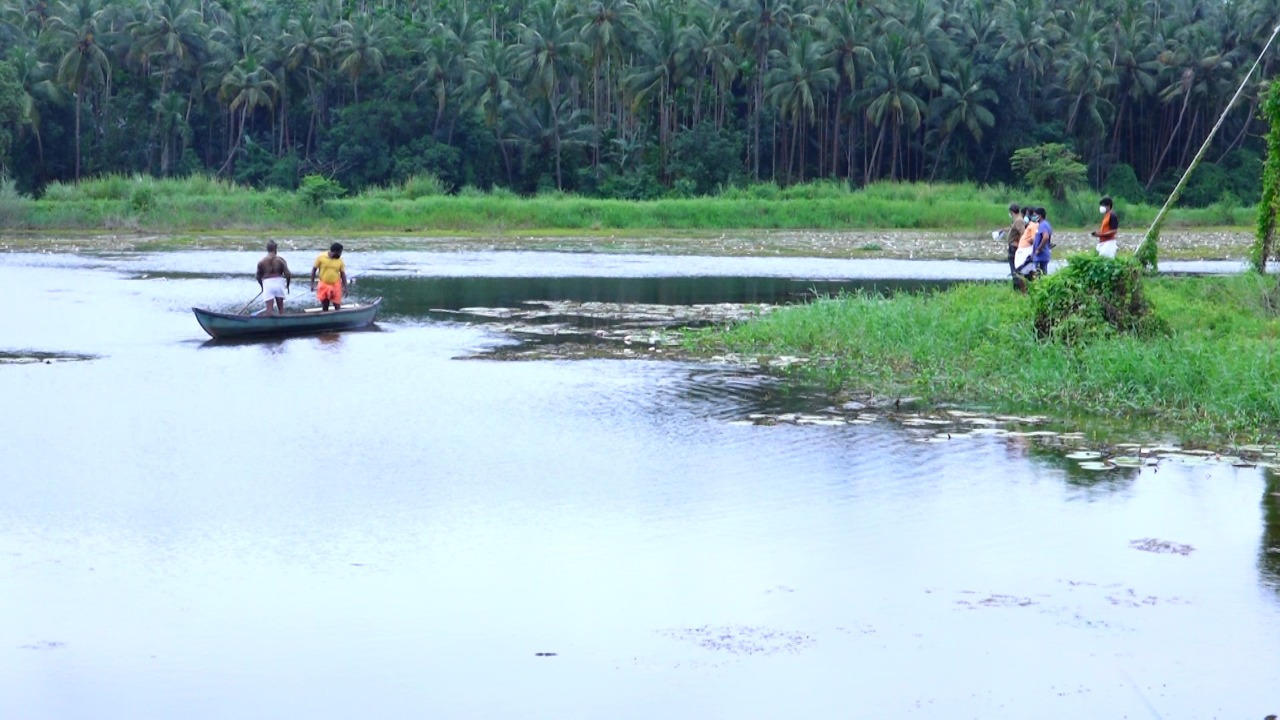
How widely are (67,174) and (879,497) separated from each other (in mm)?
70645

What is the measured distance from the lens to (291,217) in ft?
197

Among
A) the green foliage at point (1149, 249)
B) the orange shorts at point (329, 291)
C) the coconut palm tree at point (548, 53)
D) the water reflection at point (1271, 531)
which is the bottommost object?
the water reflection at point (1271, 531)

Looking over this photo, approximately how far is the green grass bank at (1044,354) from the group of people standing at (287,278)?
590 centimetres

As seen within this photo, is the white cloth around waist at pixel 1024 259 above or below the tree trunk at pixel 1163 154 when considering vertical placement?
below

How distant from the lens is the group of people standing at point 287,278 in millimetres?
23766

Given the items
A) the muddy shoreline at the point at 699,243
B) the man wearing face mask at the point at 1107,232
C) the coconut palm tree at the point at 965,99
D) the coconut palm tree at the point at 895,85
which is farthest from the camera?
the coconut palm tree at the point at 965,99

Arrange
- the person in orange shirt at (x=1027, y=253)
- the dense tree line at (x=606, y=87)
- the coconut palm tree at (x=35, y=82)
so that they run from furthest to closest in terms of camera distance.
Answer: the dense tree line at (x=606, y=87) < the coconut palm tree at (x=35, y=82) < the person in orange shirt at (x=1027, y=253)

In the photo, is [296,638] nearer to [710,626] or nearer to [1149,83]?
[710,626]

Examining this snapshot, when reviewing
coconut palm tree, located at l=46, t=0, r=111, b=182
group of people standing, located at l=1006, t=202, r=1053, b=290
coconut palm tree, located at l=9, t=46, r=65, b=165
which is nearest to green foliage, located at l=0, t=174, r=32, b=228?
coconut palm tree, located at l=9, t=46, r=65, b=165

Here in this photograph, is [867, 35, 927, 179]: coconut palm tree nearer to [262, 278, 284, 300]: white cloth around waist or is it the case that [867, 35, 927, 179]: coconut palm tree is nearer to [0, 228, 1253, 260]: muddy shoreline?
[0, 228, 1253, 260]: muddy shoreline

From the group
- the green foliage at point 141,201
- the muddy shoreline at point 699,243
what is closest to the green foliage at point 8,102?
the green foliage at point 141,201

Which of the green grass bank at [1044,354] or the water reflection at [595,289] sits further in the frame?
the water reflection at [595,289]

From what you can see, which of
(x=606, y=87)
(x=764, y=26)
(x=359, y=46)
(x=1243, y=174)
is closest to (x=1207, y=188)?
(x=1243, y=174)

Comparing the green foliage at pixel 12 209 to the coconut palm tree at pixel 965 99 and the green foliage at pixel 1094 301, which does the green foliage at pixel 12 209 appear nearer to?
the coconut palm tree at pixel 965 99
